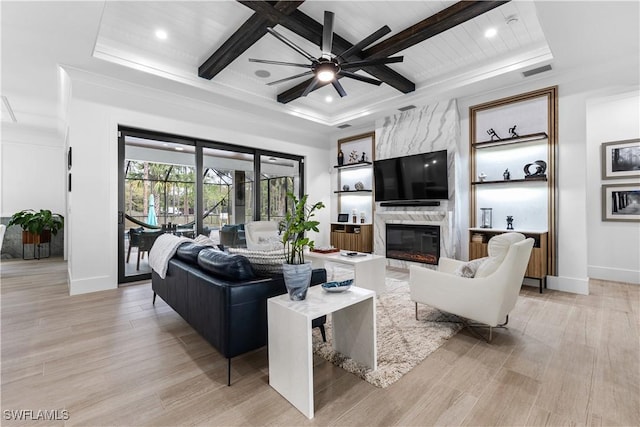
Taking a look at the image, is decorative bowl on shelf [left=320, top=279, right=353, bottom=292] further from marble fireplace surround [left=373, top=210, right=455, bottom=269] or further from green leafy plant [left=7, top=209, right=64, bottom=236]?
green leafy plant [left=7, top=209, right=64, bottom=236]

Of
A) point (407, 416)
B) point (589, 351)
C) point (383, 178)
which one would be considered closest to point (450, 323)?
point (589, 351)

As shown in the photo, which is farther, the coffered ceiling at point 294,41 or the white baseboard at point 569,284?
the white baseboard at point 569,284

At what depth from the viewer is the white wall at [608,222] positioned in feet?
14.2

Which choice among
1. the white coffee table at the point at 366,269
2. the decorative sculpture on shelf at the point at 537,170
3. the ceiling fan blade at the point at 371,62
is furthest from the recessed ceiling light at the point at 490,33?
the white coffee table at the point at 366,269

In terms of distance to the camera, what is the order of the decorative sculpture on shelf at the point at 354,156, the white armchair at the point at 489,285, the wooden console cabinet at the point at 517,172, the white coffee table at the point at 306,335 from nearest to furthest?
the white coffee table at the point at 306,335, the white armchair at the point at 489,285, the wooden console cabinet at the point at 517,172, the decorative sculpture on shelf at the point at 354,156

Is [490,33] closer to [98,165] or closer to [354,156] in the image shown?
[354,156]

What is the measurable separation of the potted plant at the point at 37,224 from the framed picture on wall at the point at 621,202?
10298 millimetres

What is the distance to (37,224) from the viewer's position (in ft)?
20.2

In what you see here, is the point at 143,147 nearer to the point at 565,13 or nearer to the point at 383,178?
→ the point at 383,178

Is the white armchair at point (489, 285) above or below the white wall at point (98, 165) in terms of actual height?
below

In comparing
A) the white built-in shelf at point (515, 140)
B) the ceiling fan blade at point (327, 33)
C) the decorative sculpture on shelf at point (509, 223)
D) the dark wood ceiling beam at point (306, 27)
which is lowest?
the decorative sculpture on shelf at point (509, 223)

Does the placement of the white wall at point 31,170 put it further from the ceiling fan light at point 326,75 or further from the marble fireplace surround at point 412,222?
the marble fireplace surround at point 412,222

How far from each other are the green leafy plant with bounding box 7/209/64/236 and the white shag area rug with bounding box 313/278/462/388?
22.2 feet

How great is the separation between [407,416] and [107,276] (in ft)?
14.0
